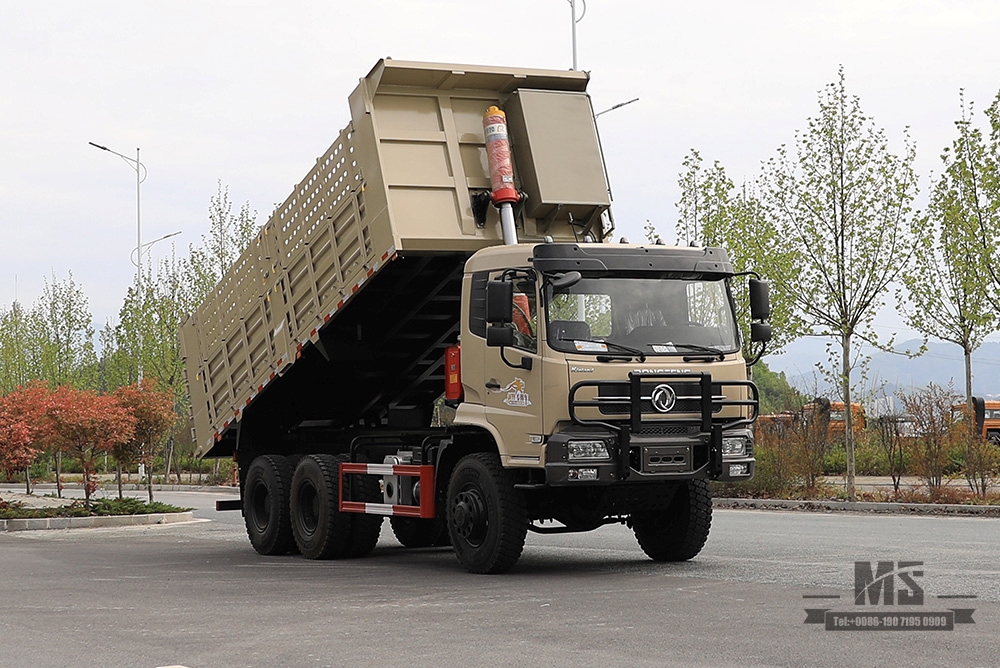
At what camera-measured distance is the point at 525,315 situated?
12539 millimetres

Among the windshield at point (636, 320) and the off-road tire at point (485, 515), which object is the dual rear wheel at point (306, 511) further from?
the windshield at point (636, 320)

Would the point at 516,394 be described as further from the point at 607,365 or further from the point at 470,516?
the point at 470,516

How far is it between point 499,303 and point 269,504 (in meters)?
5.60

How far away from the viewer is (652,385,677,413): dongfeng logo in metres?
12.3

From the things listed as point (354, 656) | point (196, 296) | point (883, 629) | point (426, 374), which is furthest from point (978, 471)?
point (196, 296)

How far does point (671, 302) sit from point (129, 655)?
617 centimetres

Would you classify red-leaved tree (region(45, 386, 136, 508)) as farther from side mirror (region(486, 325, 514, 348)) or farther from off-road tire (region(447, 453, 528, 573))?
side mirror (region(486, 325, 514, 348))

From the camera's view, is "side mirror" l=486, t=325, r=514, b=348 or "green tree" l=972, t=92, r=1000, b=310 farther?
"green tree" l=972, t=92, r=1000, b=310

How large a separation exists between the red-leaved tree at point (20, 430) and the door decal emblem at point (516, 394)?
1364 cm

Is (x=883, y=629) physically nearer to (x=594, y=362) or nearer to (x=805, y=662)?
(x=805, y=662)

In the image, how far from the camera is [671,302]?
1284 centimetres

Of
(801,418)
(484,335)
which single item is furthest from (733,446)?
(801,418)

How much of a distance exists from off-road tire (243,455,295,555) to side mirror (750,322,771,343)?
6.10 metres

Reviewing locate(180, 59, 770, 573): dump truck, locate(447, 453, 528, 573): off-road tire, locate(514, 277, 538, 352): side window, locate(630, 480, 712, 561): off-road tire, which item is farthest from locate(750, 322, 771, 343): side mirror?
locate(447, 453, 528, 573): off-road tire
